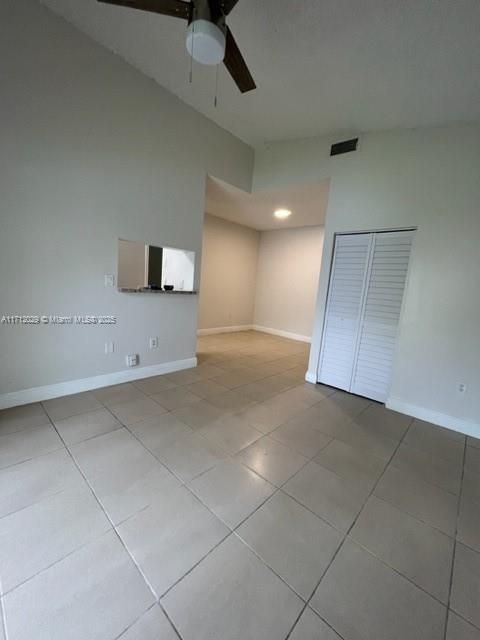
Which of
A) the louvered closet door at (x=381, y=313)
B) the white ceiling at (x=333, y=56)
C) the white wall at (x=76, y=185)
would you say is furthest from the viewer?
the louvered closet door at (x=381, y=313)

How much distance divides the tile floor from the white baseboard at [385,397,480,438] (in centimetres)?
11

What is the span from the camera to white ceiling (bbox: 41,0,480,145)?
1.73 metres

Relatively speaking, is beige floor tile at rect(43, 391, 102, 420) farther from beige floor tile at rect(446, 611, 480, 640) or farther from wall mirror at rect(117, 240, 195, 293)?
beige floor tile at rect(446, 611, 480, 640)

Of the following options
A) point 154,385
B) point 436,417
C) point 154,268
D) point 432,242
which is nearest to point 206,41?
point 154,268

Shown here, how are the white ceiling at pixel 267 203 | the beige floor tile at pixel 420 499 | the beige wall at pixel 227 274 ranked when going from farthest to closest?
the beige wall at pixel 227 274 → the white ceiling at pixel 267 203 → the beige floor tile at pixel 420 499

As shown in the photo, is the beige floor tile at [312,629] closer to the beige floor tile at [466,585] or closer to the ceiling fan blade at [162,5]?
the beige floor tile at [466,585]

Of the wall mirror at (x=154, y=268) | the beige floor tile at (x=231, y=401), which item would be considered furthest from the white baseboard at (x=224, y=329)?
the beige floor tile at (x=231, y=401)

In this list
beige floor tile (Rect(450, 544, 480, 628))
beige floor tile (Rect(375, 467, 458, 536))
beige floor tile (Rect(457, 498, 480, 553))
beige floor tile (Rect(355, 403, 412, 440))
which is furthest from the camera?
beige floor tile (Rect(355, 403, 412, 440))

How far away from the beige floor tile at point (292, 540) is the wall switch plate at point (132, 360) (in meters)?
2.25

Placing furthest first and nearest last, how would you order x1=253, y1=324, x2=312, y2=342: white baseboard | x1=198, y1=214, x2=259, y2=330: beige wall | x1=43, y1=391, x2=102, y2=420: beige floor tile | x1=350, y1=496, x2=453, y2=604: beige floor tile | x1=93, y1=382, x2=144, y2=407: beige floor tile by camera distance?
1. x1=253, y1=324, x2=312, y2=342: white baseboard
2. x1=198, y1=214, x2=259, y2=330: beige wall
3. x1=93, y1=382, x2=144, y2=407: beige floor tile
4. x1=43, y1=391, x2=102, y2=420: beige floor tile
5. x1=350, y1=496, x2=453, y2=604: beige floor tile

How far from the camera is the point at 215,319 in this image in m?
6.26

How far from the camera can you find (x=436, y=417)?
106 inches

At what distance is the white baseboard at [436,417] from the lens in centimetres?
253

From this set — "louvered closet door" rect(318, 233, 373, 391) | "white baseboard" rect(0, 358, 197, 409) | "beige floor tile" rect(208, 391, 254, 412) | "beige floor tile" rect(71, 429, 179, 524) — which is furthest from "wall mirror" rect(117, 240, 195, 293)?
"louvered closet door" rect(318, 233, 373, 391)
